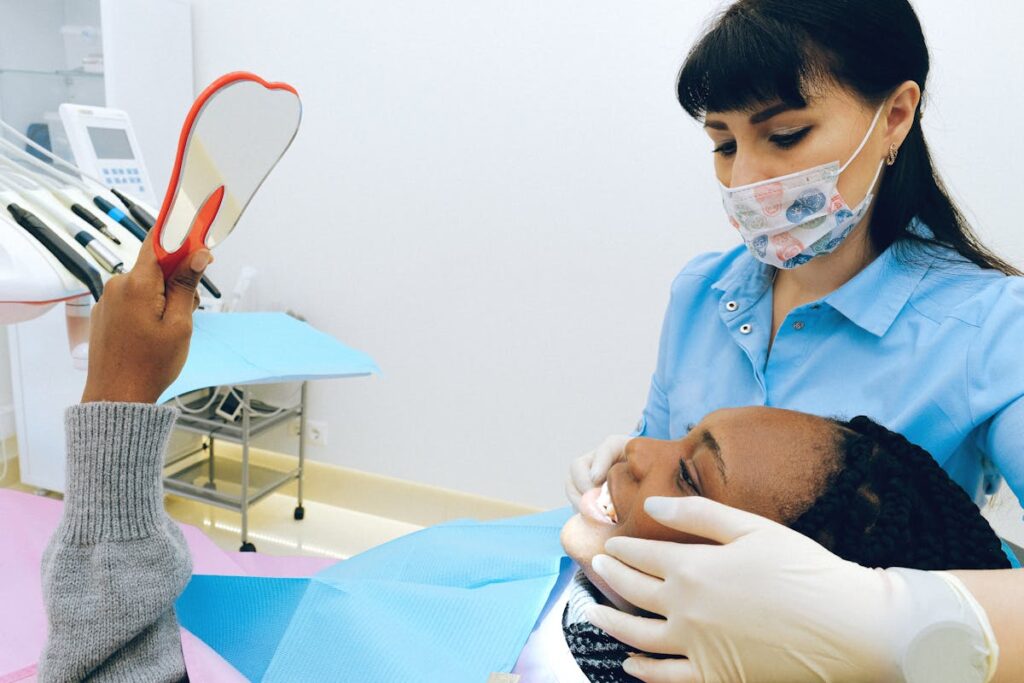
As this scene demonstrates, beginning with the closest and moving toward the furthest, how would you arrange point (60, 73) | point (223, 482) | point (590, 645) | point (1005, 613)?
point (1005, 613)
point (590, 645)
point (60, 73)
point (223, 482)

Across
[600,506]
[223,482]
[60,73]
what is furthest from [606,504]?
[60,73]

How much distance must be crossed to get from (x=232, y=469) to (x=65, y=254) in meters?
2.21

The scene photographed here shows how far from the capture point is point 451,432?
2701mm

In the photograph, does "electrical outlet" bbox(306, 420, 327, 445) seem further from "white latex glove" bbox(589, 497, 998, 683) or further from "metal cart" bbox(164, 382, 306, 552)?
"white latex glove" bbox(589, 497, 998, 683)

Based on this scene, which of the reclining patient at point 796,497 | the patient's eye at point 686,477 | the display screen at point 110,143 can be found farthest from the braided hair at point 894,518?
the display screen at point 110,143

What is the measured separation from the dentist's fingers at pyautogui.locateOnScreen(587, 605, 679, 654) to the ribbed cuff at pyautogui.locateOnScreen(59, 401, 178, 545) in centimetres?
54

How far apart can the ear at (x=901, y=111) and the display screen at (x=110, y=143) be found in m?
1.69

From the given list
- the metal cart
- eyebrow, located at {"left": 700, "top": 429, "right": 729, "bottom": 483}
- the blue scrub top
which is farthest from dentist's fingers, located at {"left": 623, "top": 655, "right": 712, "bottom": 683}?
the metal cart

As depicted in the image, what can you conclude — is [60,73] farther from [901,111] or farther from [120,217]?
[901,111]

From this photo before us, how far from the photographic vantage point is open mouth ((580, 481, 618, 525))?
3.16 feet

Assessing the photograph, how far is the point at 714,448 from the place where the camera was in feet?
2.79

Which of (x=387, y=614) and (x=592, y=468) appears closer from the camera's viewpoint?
(x=387, y=614)

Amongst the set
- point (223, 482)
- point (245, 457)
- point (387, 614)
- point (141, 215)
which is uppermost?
point (141, 215)

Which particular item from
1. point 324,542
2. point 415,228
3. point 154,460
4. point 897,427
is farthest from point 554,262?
point 154,460
